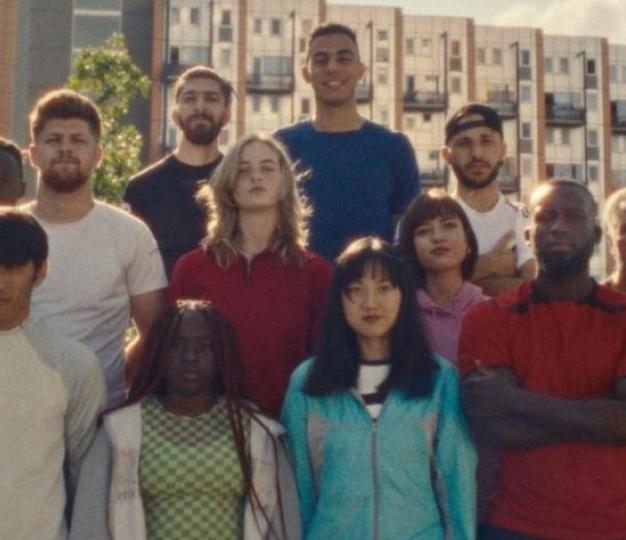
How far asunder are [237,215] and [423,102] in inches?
2060

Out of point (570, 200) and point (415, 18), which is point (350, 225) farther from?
point (415, 18)

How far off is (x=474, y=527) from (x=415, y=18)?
55193 mm

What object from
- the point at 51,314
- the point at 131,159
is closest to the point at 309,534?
the point at 51,314

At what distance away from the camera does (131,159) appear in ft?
58.5

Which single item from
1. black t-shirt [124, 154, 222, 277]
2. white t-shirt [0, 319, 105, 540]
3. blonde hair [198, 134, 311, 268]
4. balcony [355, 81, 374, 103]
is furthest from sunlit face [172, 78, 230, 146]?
balcony [355, 81, 374, 103]

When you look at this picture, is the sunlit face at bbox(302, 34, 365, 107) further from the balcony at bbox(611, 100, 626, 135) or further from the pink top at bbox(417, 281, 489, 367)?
Result: the balcony at bbox(611, 100, 626, 135)

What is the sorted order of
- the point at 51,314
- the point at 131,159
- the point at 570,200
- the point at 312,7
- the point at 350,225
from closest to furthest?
the point at 570,200 → the point at 51,314 → the point at 350,225 → the point at 131,159 → the point at 312,7

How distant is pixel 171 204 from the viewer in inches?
272

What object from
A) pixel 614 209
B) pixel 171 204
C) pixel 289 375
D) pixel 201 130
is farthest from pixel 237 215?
pixel 614 209

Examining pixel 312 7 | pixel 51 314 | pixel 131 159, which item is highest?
pixel 312 7

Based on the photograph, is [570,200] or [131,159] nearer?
[570,200]

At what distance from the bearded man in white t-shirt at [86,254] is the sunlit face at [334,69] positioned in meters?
1.64

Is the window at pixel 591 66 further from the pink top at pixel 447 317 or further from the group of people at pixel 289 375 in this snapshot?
the pink top at pixel 447 317

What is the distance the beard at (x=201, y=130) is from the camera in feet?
23.8
